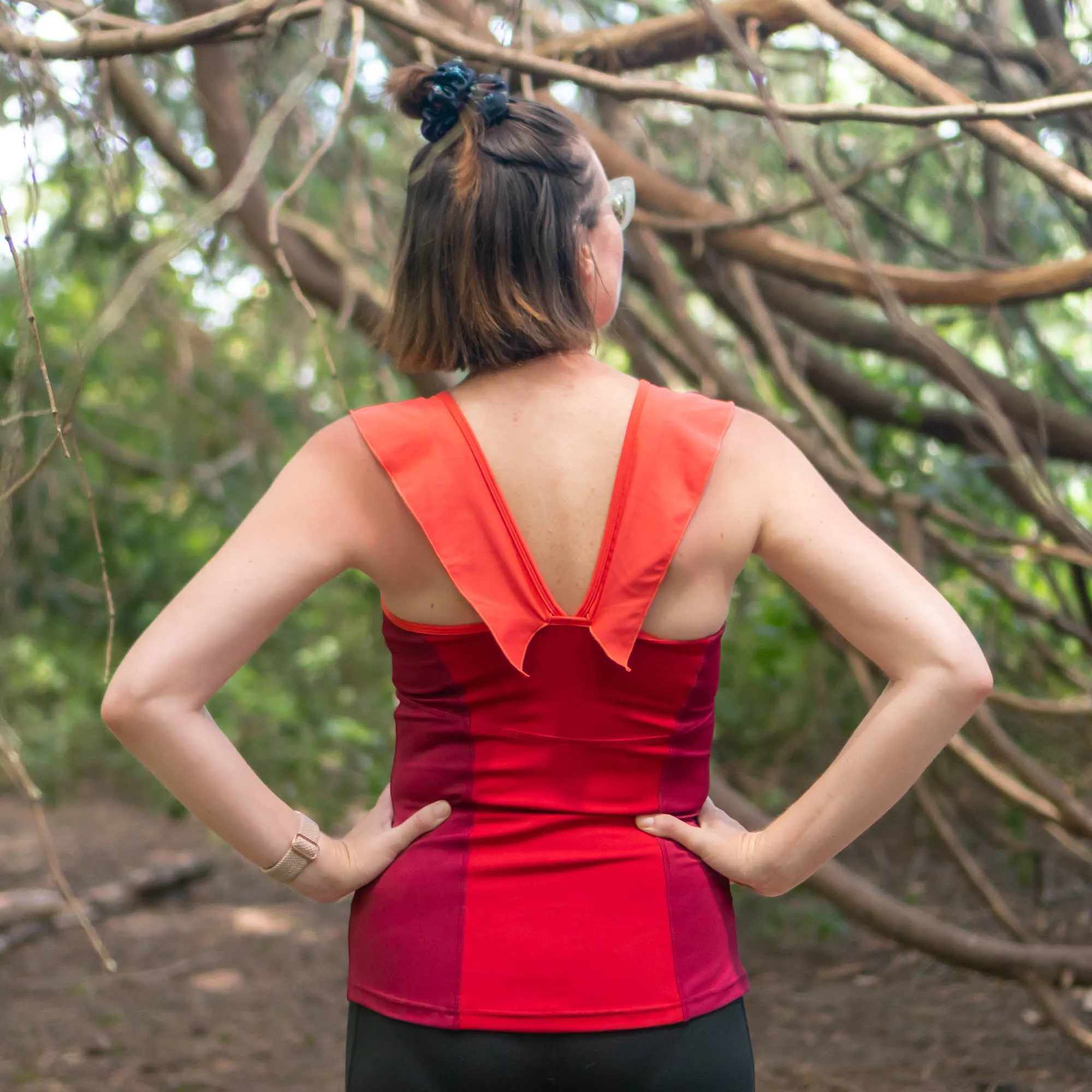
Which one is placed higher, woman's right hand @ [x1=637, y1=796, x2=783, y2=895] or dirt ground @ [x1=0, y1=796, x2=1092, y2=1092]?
woman's right hand @ [x1=637, y1=796, x2=783, y2=895]

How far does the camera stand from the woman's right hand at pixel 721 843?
1.36 m

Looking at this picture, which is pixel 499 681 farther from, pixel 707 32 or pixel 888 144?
pixel 888 144

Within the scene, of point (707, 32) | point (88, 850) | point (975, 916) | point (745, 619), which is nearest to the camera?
point (707, 32)

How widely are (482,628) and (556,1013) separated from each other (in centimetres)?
41

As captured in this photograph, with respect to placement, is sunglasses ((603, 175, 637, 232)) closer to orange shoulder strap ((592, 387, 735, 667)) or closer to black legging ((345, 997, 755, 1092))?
orange shoulder strap ((592, 387, 735, 667))

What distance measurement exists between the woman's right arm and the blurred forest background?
0.58 metres

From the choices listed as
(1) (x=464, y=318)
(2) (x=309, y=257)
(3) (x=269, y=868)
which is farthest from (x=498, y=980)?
(2) (x=309, y=257)

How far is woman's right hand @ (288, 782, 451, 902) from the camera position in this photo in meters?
1.36

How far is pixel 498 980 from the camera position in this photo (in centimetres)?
128

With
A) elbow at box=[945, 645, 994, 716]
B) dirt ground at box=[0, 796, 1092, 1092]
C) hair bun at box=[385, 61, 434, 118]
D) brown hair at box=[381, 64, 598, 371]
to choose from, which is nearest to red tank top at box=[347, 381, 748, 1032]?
brown hair at box=[381, 64, 598, 371]

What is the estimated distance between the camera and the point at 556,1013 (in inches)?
50.2

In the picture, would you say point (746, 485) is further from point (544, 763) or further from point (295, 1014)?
point (295, 1014)

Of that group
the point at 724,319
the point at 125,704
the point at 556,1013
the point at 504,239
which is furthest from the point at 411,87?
the point at 724,319

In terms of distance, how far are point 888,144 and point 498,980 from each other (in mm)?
4022
